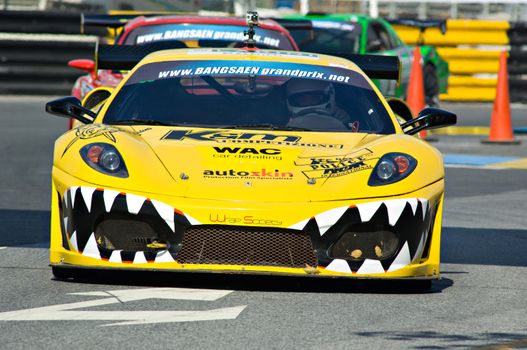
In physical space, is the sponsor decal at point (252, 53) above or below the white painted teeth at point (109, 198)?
above

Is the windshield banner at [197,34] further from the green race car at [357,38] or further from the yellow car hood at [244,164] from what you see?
the yellow car hood at [244,164]

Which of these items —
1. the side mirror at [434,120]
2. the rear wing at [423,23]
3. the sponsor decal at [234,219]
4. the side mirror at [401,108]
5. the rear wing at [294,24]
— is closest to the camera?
the sponsor decal at [234,219]

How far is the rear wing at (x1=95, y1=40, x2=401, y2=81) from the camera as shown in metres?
8.77

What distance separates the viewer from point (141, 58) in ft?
29.6

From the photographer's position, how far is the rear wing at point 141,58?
28.8 ft

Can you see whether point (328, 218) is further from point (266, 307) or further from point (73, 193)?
point (73, 193)

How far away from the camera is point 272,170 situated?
638cm

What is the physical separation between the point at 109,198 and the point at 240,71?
1.72 m

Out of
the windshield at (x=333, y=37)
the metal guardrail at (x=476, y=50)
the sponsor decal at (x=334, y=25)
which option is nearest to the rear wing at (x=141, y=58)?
the windshield at (x=333, y=37)

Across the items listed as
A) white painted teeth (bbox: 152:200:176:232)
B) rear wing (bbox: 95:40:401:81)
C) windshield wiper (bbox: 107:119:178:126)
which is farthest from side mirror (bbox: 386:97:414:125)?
white painted teeth (bbox: 152:200:176:232)

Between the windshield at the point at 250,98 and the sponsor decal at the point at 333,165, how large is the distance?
2.37 feet

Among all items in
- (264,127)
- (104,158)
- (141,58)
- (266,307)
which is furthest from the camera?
(141,58)

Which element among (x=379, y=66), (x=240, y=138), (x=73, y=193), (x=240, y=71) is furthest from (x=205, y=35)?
(x=73, y=193)

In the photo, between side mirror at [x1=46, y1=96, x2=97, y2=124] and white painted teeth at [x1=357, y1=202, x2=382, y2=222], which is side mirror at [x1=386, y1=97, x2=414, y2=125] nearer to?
side mirror at [x1=46, y1=96, x2=97, y2=124]
